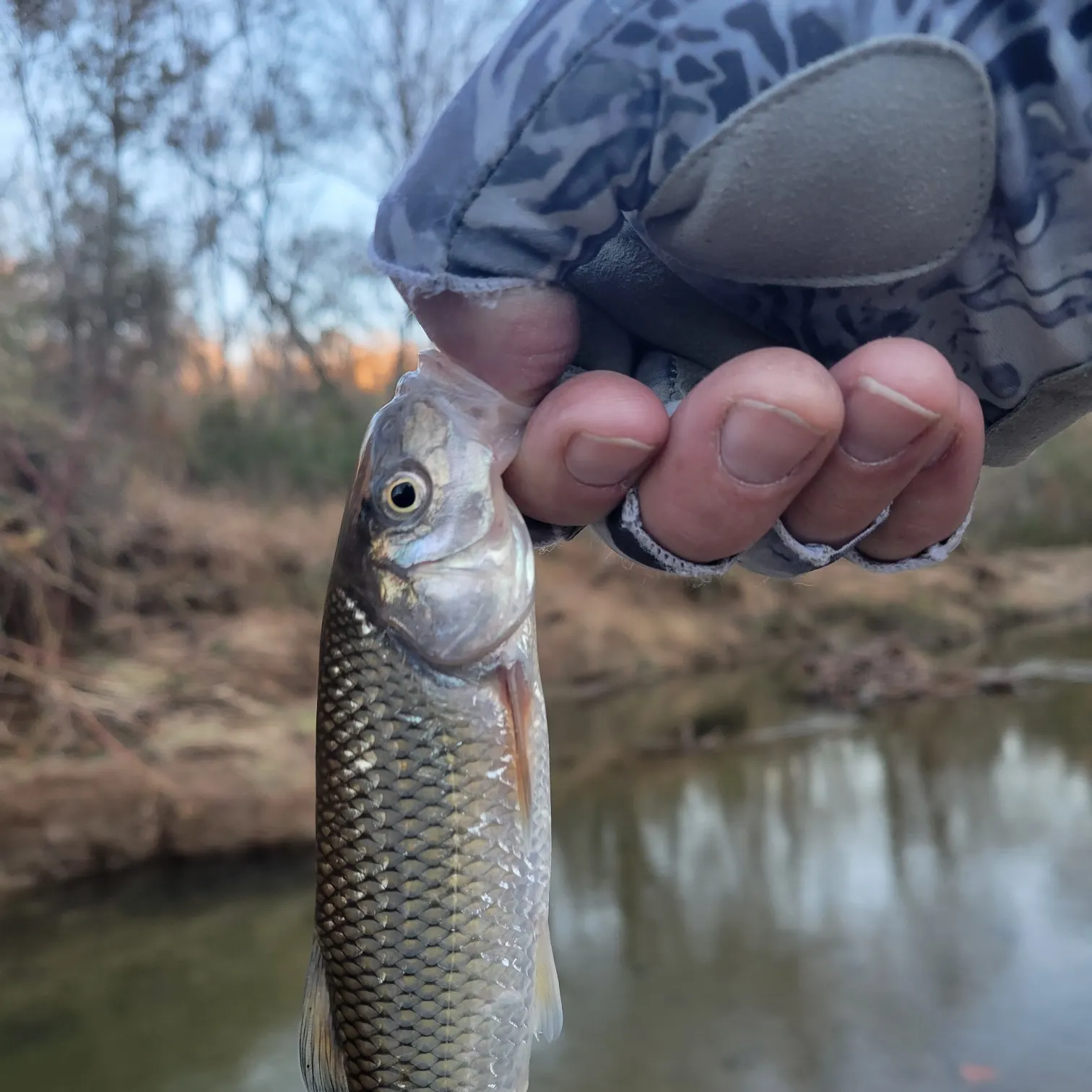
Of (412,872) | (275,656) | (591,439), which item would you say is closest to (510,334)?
(591,439)

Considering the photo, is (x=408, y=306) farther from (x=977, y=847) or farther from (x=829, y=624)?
(x=829, y=624)

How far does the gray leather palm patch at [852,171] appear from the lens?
Result: 44.6 inches

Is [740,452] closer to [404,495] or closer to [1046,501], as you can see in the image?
[404,495]

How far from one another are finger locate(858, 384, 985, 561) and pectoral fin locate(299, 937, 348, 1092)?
1.14 meters

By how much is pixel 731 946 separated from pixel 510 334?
5.78 meters

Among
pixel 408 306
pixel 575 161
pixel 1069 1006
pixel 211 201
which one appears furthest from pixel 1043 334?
pixel 211 201

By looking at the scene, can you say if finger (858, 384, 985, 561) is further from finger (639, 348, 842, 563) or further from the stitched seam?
the stitched seam

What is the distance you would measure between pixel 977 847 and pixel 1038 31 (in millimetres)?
7120

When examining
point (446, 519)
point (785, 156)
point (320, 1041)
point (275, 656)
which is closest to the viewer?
point (785, 156)

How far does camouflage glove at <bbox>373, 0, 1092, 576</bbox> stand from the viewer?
1.15m

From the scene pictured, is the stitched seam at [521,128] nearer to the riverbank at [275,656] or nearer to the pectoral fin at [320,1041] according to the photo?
the pectoral fin at [320,1041]

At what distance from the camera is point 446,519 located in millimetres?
1445

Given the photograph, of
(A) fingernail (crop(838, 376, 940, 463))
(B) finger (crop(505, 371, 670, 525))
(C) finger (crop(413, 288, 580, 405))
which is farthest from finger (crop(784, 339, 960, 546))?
(C) finger (crop(413, 288, 580, 405))

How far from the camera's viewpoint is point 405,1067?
60.1 inches
